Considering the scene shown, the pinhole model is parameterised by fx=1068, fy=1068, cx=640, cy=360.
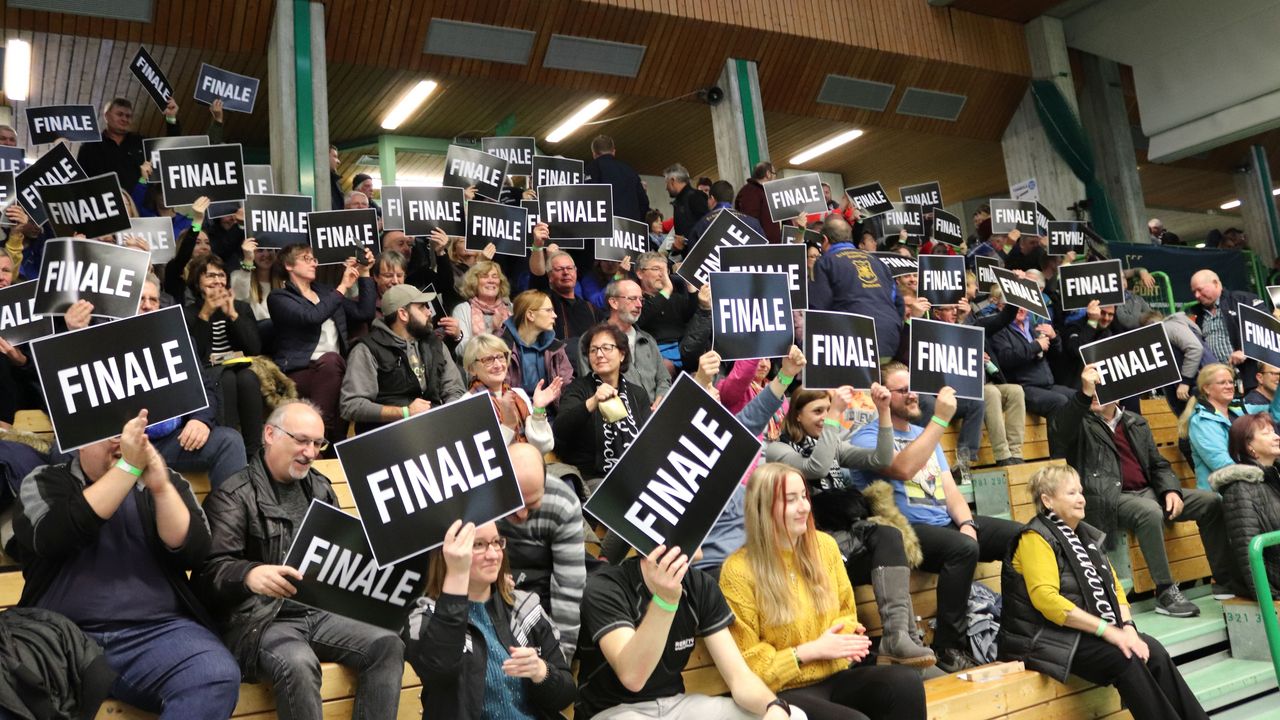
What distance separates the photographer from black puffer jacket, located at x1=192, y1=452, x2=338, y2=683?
118 inches

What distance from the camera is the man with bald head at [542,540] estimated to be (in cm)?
333

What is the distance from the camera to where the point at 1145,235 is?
42.5 ft

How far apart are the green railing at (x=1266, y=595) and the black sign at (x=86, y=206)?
18.3 feet

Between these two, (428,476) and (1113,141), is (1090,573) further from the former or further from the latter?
(1113,141)

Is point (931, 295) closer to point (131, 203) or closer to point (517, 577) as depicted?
point (517, 577)

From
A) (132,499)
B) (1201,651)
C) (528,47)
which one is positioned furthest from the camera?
(528,47)

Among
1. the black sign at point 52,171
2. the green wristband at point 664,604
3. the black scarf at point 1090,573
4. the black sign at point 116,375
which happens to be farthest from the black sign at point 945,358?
the black sign at point 52,171

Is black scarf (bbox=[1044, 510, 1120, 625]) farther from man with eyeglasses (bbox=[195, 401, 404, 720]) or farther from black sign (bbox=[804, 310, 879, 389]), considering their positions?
man with eyeglasses (bbox=[195, 401, 404, 720])

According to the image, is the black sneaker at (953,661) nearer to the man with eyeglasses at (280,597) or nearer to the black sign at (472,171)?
the man with eyeglasses at (280,597)

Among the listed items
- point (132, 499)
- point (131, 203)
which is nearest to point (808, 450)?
point (132, 499)

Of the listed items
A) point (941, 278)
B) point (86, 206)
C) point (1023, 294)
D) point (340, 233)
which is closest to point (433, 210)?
point (340, 233)

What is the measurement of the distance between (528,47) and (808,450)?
6729mm

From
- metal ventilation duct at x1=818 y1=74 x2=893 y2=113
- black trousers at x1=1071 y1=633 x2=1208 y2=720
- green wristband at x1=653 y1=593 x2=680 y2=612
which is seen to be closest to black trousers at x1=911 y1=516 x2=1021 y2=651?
black trousers at x1=1071 y1=633 x2=1208 y2=720

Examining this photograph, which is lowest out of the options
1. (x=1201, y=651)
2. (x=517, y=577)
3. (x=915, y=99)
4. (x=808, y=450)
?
(x=1201, y=651)
